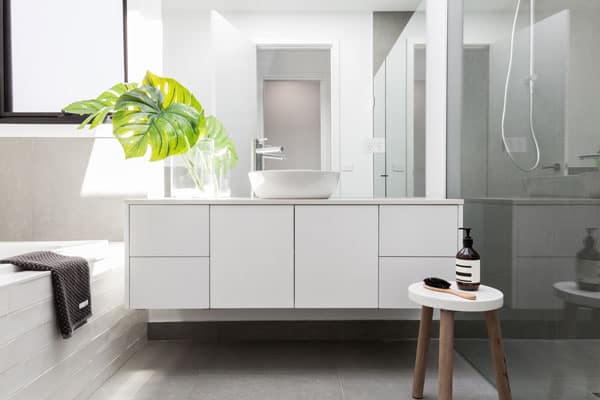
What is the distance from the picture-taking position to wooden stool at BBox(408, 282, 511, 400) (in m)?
1.39

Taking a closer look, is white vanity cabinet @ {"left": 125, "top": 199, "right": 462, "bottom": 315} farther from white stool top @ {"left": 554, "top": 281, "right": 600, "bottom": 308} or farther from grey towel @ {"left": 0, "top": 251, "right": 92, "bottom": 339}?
white stool top @ {"left": 554, "top": 281, "right": 600, "bottom": 308}

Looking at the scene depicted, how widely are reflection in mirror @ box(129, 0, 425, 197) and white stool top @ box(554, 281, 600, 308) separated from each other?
994 millimetres

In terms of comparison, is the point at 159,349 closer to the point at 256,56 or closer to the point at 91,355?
the point at 91,355

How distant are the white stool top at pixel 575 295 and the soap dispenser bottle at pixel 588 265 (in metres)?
0.02

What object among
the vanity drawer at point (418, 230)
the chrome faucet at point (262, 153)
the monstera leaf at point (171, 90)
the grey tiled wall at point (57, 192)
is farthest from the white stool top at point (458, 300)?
the grey tiled wall at point (57, 192)

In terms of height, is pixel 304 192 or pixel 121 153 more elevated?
pixel 121 153

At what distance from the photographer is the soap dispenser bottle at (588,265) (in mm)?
1128

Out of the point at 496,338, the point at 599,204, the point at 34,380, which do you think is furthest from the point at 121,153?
the point at 599,204

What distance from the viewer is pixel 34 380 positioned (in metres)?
1.31

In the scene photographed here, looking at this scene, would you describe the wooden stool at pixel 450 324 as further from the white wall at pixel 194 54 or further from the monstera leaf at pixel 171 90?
the white wall at pixel 194 54

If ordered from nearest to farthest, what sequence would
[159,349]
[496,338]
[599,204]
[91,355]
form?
[599,204]
[496,338]
[91,355]
[159,349]

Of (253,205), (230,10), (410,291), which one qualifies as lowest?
(410,291)

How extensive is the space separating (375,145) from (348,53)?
511mm

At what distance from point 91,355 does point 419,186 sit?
1733 millimetres
